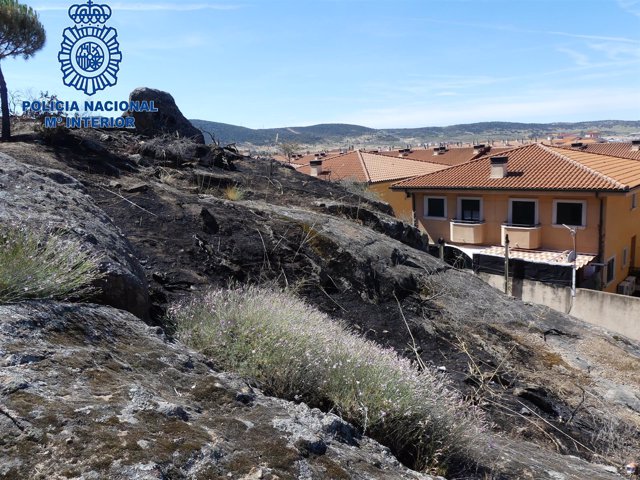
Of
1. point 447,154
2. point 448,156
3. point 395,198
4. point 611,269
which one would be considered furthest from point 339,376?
point 447,154

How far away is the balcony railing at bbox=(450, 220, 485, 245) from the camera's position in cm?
2355

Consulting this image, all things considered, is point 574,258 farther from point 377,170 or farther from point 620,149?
point 620,149

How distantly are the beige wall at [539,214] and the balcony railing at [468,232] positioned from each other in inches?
14.5

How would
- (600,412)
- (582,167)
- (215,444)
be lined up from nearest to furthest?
(215,444)
(600,412)
(582,167)

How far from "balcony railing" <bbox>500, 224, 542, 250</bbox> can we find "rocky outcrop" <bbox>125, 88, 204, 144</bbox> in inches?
525

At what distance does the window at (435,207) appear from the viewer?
25.3m

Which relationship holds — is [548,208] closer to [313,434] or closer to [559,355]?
[559,355]

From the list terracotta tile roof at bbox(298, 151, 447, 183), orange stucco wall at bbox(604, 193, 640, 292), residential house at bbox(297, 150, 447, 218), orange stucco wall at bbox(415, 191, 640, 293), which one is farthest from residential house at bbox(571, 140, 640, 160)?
orange stucco wall at bbox(415, 191, 640, 293)

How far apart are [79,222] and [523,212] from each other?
21.2 metres

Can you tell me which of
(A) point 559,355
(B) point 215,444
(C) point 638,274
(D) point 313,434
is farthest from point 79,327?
(C) point 638,274

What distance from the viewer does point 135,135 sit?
12.8 metres

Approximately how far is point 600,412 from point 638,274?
21.7m

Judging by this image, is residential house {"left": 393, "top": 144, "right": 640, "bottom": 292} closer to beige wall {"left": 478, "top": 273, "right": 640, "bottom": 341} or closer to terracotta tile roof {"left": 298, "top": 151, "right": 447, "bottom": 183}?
beige wall {"left": 478, "top": 273, "right": 640, "bottom": 341}

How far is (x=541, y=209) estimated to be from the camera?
885 inches
